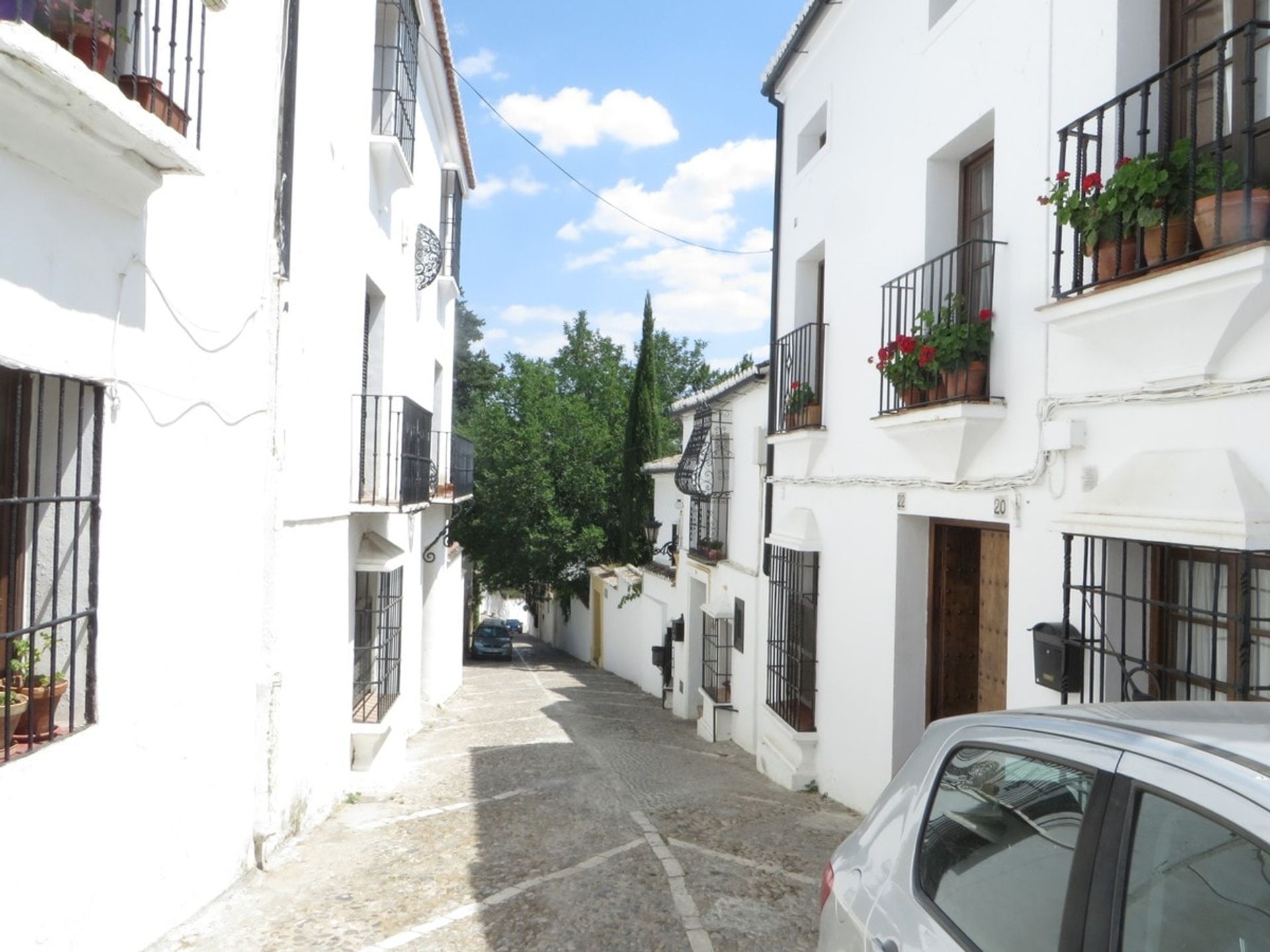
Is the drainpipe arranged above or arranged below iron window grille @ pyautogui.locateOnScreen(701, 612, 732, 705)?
above

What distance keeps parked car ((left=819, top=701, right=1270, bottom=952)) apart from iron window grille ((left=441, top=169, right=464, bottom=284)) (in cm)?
1262

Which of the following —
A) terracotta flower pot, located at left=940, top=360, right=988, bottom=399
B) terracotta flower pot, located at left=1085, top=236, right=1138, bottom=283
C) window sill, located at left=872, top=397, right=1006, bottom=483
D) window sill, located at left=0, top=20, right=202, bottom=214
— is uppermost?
window sill, located at left=0, top=20, right=202, bottom=214

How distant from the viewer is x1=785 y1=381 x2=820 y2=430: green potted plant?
29.6 ft

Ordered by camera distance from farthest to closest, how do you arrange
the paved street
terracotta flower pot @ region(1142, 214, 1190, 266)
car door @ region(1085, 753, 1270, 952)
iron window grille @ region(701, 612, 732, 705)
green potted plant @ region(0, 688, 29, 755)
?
iron window grille @ region(701, 612, 732, 705), the paved street, terracotta flower pot @ region(1142, 214, 1190, 266), green potted plant @ region(0, 688, 29, 755), car door @ region(1085, 753, 1270, 952)

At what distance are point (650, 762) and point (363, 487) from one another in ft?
14.2

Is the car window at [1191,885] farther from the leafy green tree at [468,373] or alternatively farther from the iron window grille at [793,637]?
the leafy green tree at [468,373]

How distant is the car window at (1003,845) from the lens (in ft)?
6.28

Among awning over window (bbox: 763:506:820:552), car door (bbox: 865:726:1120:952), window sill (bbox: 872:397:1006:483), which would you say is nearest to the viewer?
car door (bbox: 865:726:1120:952)

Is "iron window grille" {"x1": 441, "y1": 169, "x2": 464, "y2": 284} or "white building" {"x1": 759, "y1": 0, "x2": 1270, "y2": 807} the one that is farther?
"iron window grille" {"x1": 441, "y1": 169, "x2": 464, "y2": 284}

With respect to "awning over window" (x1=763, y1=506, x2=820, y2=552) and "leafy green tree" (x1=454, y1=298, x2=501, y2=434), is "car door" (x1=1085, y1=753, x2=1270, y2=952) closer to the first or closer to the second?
"awning over window" (x1=763, y1=506, x2=820, y2=552)

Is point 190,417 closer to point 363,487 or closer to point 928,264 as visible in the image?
point 363,487

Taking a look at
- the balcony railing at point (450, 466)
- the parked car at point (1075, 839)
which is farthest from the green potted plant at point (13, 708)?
the balcony railing at point (450, 466)

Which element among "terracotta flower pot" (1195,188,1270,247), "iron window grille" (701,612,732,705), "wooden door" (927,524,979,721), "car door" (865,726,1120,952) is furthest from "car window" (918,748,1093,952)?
"iron window grille" (701,612,732,705)

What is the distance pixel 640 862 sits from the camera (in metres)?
6.04
